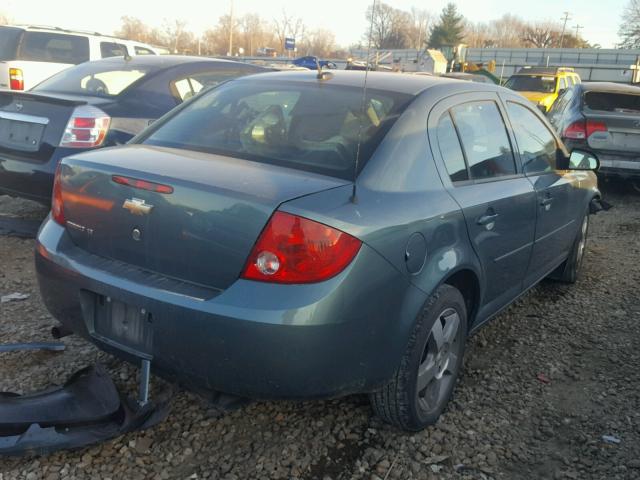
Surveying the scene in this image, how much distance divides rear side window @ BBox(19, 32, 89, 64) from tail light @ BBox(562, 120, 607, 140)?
8.30 m

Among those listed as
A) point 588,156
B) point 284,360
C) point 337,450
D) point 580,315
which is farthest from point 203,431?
point 588,156

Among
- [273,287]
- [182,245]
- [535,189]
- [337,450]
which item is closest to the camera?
[273,287]

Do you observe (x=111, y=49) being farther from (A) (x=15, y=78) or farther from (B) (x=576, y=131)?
(B) (x=576, y=131)

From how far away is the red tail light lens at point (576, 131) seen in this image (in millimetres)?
7973

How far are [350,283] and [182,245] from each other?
65 centimetres

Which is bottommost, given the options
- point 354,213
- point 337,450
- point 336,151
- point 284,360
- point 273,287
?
point 337,450

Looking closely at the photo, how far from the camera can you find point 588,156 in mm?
4250

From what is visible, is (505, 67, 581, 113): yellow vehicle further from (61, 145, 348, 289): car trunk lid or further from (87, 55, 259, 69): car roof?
(61, 145, 348, 289): car trunk lid

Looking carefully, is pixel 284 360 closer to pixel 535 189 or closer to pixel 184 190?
pixel 184 190

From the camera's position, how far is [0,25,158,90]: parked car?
9.48 metres

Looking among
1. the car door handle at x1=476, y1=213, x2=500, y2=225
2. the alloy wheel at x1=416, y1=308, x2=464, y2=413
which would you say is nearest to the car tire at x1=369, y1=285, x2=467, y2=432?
the alloy wheel at x1=416, y1=308, x2=464, y2=413

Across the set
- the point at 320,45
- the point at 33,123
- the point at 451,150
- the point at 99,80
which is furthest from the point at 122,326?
the point at 320,45

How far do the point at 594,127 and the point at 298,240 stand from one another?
7063 mm

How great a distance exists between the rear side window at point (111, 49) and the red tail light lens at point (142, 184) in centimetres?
988
